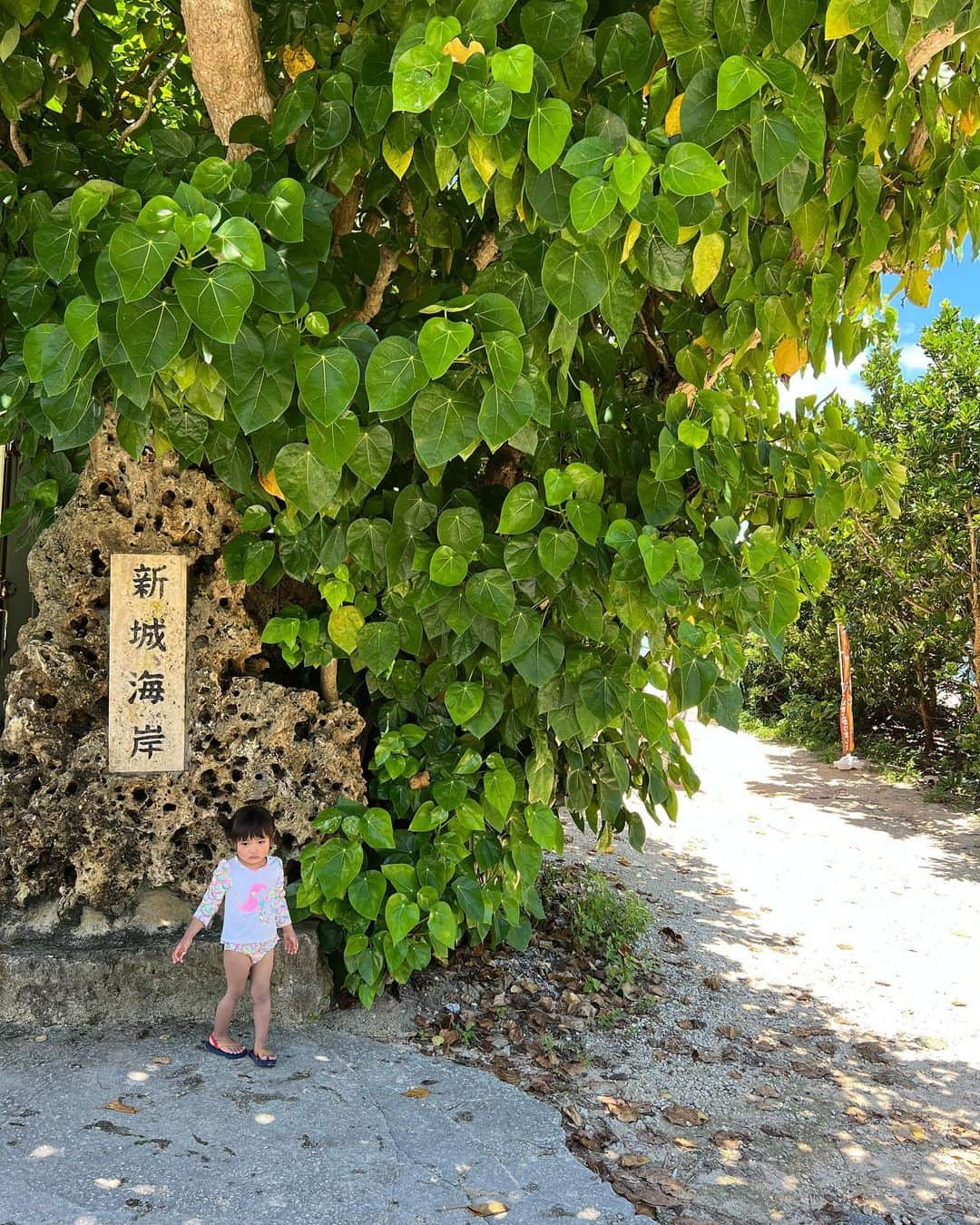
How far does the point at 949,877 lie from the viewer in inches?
284

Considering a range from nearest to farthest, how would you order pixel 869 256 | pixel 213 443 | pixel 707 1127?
1. pixel 869 256
2. pixel 213 443
3. pixel 707 1127

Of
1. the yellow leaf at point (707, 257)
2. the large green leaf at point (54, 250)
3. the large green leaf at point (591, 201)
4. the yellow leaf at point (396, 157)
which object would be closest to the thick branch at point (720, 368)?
the yellow leaf at point (707, 257)

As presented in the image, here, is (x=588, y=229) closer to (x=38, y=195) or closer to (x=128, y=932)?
(x=38, y=195)

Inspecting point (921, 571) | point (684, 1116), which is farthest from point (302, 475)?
point (921, 571)

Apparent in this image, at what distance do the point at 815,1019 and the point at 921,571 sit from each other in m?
6.25

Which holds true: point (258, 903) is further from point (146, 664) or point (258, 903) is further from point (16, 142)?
point (16, 142)

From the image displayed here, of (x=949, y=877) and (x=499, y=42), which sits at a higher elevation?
(x=499, y=42)

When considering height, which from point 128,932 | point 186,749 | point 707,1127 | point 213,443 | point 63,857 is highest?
point 213,443

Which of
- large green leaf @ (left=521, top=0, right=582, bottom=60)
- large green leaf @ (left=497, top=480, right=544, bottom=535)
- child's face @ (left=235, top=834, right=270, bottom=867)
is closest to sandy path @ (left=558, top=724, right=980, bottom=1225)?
child's face @ (left=235, top=834, right=270, bottom=867)

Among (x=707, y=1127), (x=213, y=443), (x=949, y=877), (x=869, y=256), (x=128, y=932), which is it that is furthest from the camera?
(x=949, y=877)

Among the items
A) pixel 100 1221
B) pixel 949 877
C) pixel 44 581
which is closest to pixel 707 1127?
pixel 100 1221

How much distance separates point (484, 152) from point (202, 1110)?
2650 mm

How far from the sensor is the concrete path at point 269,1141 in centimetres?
254

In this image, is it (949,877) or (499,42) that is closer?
(499,42)
